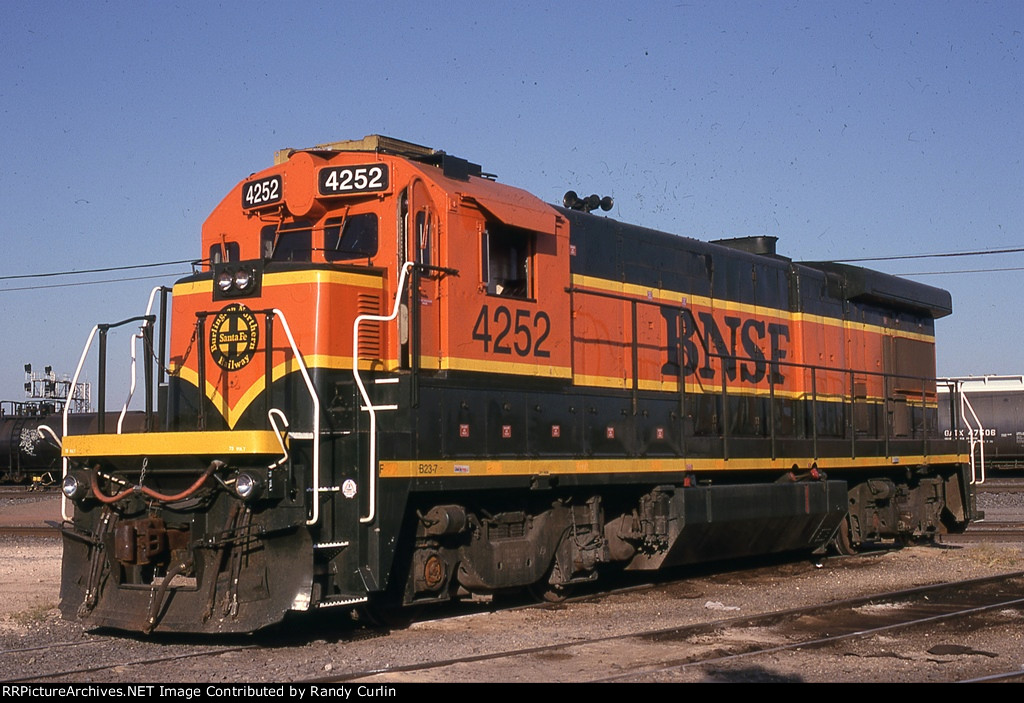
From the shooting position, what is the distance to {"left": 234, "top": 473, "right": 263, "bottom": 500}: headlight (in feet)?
25.2

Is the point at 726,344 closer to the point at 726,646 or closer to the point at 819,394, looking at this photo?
the point at 819,394

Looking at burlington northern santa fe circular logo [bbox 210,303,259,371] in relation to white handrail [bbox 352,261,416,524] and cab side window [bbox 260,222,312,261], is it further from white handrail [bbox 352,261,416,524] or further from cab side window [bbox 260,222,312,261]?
white handrail [bbox 352,261,416,524]

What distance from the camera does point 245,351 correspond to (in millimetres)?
8461

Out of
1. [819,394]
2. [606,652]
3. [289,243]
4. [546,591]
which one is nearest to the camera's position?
[606,652]

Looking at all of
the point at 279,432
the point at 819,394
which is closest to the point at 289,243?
the point at 279,432

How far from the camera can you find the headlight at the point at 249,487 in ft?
25.2

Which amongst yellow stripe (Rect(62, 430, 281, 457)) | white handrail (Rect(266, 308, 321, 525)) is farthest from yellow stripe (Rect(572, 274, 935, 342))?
yellow stripe (Rect(62, 430, 281, 457))

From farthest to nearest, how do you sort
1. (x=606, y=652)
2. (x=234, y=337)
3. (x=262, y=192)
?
(x=262, y=192) < (x=234, y=337) < (x=606, y=652)

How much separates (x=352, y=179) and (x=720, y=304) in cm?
533

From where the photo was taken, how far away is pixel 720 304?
12.7 metres

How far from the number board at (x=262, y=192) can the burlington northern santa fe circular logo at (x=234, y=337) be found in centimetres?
104
